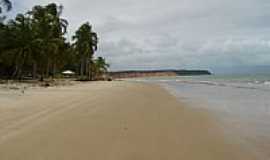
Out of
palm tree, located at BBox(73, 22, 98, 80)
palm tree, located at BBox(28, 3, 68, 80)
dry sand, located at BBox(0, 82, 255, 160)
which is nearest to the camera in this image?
dry sand, located at BBox(0, 82, 255, 160)

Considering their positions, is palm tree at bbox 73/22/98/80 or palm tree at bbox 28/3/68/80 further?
palm tree at bbox 73/22/98/80

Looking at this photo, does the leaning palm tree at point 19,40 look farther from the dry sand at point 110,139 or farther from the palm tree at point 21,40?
the dry sand at point 110,139

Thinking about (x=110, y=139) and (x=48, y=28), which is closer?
(x=110, y=139)

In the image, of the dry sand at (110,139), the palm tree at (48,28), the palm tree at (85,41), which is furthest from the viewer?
the palm tree at (85,41)

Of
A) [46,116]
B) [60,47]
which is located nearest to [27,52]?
[60,47]

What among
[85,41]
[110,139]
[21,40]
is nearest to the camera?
[110,139]

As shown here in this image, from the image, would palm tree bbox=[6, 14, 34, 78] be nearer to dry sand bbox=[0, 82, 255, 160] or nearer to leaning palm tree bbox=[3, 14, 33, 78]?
leaning palm tree bbox=[3, 14, 33, 78]

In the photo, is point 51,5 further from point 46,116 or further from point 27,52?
point 46,116

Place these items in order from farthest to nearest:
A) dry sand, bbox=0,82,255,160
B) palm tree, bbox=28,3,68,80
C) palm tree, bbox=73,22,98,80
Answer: palm tree, bbox=73,22,98,80 < palm tree, bbox=28,3,68,80 < dry sand, bbox=0,82,255,160

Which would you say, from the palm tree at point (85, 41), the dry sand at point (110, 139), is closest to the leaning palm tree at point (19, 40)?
the palm tree at point (85, 41)

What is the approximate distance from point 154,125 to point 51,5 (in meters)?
41.8

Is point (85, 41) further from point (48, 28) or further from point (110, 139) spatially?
point (110, 139)

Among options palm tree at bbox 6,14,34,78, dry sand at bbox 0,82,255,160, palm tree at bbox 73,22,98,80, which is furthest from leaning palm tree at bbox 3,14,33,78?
dry sand at bbox 0,82,255,160

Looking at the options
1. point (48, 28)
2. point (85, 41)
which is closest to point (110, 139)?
point (48, 28)
